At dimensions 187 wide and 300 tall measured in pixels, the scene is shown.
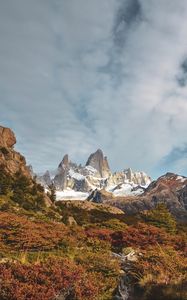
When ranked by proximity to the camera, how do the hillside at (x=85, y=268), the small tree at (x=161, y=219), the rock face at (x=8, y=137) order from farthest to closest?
the rock face at (x=8, y=137)
the small tree at (x=161, y=219)
the hillside at (x=85, y=268)

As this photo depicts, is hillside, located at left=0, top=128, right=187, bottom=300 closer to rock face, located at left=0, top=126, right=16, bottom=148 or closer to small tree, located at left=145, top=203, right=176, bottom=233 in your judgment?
small tree, located at left=145, top=203, right=176, bottom=233

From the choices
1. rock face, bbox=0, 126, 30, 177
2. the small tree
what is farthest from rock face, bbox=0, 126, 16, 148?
the small tree

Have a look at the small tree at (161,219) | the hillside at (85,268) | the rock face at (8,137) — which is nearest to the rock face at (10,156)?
the rock face at (8,137)

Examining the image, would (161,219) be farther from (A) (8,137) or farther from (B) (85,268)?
(A) (8,137)

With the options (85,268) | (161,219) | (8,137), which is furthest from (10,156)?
(85,268)

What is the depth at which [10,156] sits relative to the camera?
62.8 m

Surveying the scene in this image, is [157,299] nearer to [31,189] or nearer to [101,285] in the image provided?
[101,285]

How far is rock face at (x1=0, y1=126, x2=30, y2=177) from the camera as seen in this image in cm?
5895

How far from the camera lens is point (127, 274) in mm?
11133

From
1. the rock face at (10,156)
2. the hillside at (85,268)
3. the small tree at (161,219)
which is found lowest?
the hillside at (85,268)

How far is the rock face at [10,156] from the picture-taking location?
193ft

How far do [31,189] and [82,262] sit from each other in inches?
1634

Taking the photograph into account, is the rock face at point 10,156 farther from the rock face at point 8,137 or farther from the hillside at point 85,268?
the hillside at point 85,268

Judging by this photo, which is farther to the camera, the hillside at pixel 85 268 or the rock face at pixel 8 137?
the rock face at pixel 8 137
